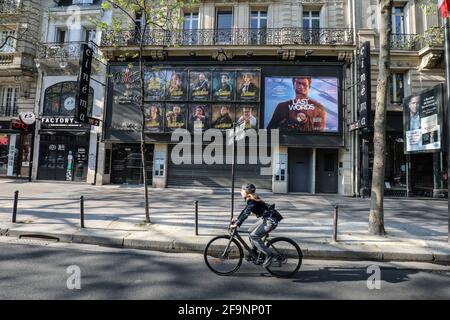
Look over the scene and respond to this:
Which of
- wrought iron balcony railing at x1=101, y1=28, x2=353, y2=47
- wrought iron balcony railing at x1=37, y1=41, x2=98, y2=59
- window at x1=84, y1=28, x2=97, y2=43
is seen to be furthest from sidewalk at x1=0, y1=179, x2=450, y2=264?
window at x1=84, y1=28, x2=97, y2=43

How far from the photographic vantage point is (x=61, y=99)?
1798cm

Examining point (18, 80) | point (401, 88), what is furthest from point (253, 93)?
point (18, 80)

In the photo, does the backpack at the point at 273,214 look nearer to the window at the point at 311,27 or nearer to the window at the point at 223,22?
the window at the point at 311,27

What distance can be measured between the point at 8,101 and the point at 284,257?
2135cm

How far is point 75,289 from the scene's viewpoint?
4.04 meters

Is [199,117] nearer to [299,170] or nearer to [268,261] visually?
[299,170]

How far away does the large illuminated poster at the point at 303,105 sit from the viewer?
51.2 ft

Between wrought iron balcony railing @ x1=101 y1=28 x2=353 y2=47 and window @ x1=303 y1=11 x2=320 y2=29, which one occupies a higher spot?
window @ x1=303 y1=11 x2=320 y2=29

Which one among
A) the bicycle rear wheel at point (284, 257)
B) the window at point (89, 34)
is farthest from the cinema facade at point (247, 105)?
the bicycle rear wheel at point (284, 257)

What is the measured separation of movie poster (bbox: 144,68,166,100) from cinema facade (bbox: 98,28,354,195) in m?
0.06

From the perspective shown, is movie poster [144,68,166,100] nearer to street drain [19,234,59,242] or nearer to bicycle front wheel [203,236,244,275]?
street drain [19,234,59,242]

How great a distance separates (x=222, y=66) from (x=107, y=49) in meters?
6.75

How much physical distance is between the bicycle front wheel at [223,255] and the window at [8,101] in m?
19.4

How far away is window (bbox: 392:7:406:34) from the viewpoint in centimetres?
1595
